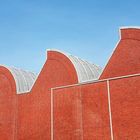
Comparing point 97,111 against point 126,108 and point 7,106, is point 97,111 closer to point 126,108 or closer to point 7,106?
point 126,108

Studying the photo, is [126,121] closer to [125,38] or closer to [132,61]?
[132,61]

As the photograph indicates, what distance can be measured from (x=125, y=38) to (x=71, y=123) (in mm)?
7648

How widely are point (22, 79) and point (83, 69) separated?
7.45 metres

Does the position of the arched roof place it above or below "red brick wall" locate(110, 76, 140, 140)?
above

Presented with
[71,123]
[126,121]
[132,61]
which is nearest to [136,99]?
[126,121]

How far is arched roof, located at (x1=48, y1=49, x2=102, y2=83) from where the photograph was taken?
23.0 m

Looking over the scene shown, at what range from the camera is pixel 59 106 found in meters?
22.7

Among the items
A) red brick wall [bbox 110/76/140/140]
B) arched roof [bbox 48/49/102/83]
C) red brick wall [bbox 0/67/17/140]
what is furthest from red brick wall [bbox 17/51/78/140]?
red brick wall [bbox 110/76/140/140]

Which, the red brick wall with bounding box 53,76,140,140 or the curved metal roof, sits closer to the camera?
the red brick wall with bounding box 53,76,140,140

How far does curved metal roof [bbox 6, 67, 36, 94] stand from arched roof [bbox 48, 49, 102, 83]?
5.92 metres

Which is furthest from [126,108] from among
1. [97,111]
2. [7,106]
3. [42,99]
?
[7,106]

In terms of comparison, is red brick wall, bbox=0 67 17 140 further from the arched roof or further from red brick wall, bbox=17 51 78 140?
the arched roof

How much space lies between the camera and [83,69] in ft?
79.3

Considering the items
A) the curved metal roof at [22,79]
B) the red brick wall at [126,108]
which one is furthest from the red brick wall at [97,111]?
the curved metal roof at [22,79]
